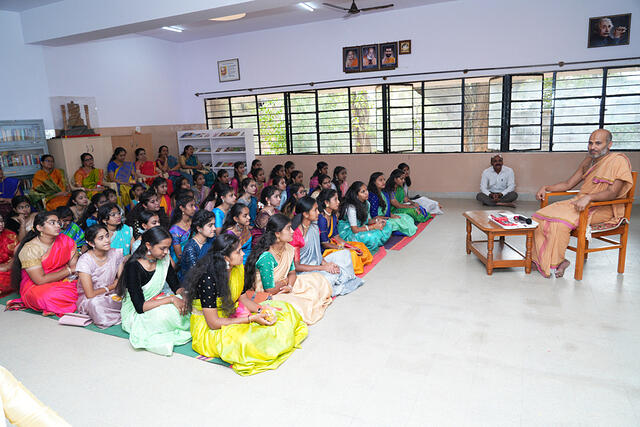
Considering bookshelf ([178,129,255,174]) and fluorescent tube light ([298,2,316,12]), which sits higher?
fluorescent tube light ([298,2,316,12])

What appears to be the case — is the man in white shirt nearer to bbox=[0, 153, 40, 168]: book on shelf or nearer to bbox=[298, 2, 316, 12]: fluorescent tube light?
bbox=[298, 2, 316, 12]: fluorescent tube light

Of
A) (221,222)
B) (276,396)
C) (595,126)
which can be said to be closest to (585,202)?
(276,396)

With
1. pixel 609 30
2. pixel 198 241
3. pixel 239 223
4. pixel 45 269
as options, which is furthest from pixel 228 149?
pixel 609 30

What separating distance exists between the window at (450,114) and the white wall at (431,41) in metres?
0.34

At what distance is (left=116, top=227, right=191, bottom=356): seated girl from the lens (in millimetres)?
3197

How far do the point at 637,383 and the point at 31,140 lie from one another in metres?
8.28

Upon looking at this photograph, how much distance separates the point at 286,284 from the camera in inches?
147

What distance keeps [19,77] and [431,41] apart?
7.06 meters

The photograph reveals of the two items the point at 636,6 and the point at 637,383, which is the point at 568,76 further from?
the point at 637,383

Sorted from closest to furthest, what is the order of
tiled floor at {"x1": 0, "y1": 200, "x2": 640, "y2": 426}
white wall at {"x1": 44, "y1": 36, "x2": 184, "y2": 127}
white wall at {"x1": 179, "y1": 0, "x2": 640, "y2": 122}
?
tiled floor at {"x1": 0, "y1": 200, "x2": 640, "y2": 426}, white wall at {"x1": 179, "y1": 0, "x2": 640, "y2": 122}, white wall at {"x1": 44, "y1": 36, "x2": 184, "y2": 127}

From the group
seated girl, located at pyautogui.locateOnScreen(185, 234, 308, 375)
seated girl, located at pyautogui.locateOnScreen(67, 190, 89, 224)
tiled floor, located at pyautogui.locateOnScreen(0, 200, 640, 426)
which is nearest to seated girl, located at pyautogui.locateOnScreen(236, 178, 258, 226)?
seated girl, located at pyautogui.locateOnScreen(67, 190, 89, 224)

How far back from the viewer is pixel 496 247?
514 centimetres

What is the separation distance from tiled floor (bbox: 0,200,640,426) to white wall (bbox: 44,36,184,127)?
17.5 ft

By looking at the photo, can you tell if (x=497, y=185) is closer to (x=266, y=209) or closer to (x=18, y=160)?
(x=266, y=209)
